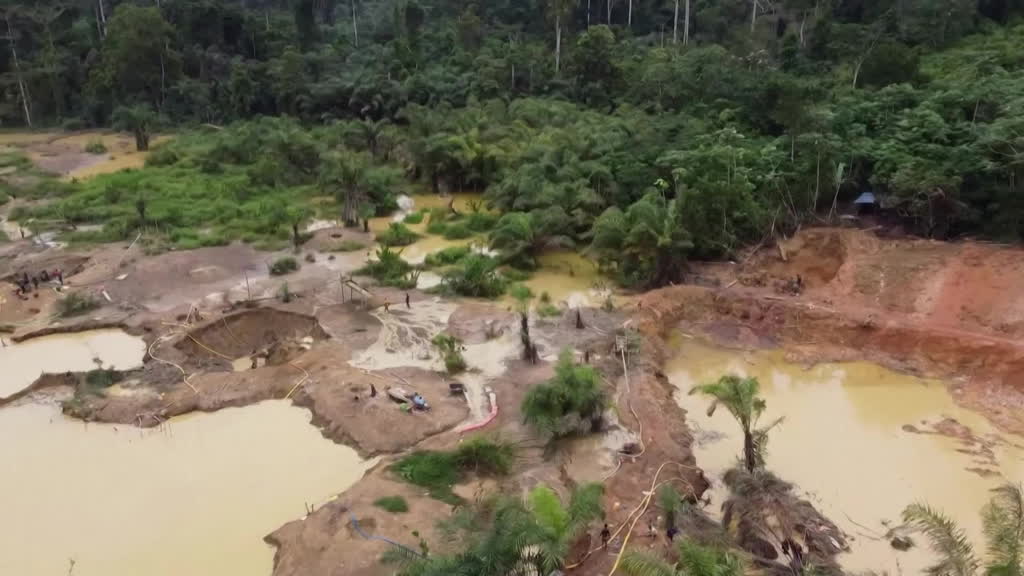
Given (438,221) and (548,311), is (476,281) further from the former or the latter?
(438,221)

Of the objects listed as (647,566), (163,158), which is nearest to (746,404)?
(647,566)

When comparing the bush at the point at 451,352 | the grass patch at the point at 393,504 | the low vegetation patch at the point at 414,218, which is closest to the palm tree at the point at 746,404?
A: the grass patch at the point at 393,504

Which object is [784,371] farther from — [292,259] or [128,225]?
[128,225]

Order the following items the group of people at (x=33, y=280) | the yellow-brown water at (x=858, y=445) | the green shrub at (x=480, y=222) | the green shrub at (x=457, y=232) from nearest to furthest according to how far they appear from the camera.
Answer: the yellow-brown water at (x=858, y=445) → the group of people at (x=33, y=280) → the green shrub at (x=457, y=232) → the green shrub at (x=480, y=222)

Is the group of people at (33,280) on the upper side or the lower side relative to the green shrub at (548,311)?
upper

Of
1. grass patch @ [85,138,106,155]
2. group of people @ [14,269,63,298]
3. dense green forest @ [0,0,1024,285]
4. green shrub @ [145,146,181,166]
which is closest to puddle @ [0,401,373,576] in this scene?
group of people @ [14,269,63,298]

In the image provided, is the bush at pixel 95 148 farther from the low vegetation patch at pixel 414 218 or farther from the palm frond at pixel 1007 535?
the palm frond at pixel 1007 535
